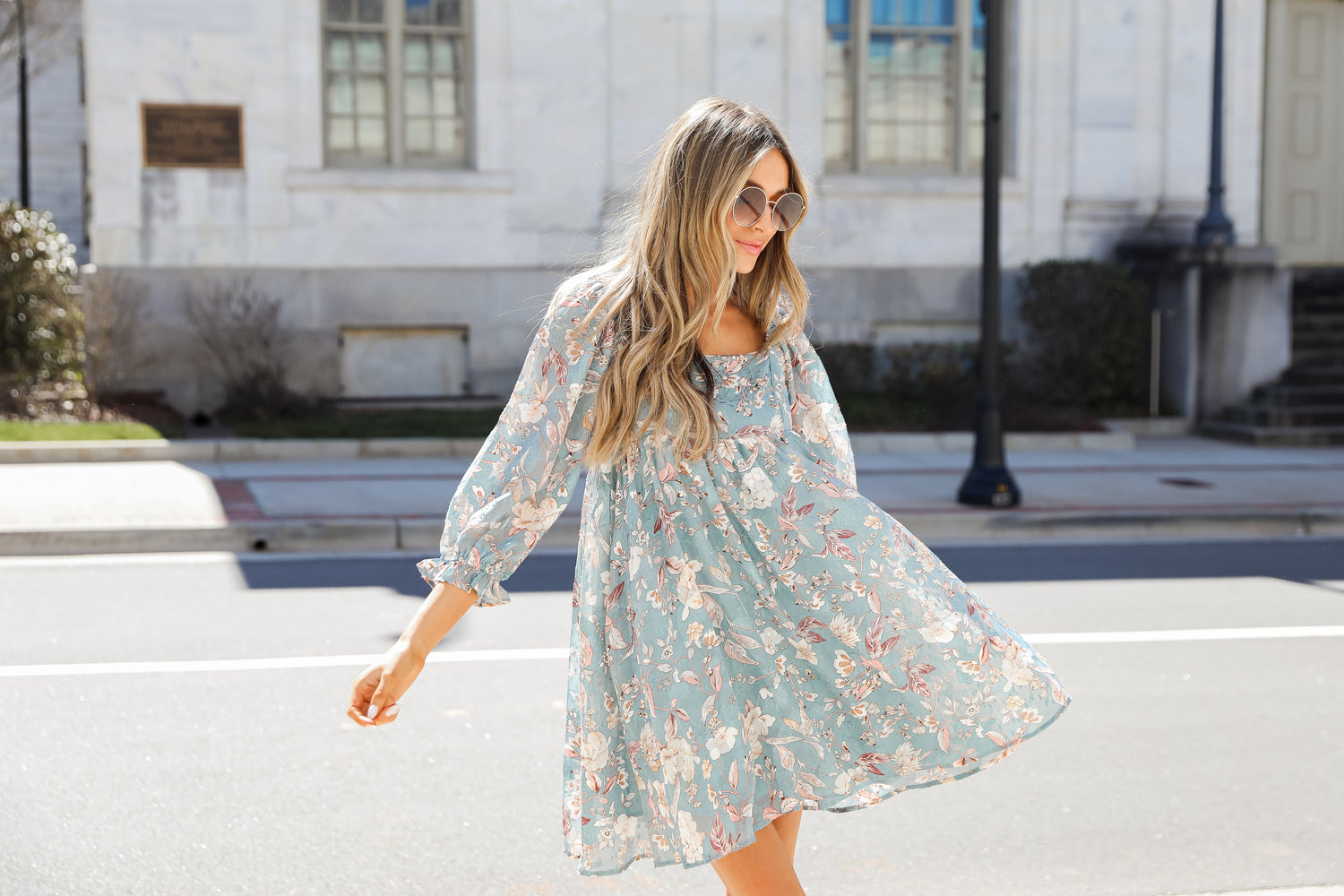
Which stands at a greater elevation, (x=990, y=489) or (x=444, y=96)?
(x=444, y=96)

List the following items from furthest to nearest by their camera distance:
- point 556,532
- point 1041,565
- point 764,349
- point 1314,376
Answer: point 1314,376 < point 556,532 < point 1041,565 < point 764,349

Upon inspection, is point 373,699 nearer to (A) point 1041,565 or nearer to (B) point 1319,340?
(A) point 1041,565

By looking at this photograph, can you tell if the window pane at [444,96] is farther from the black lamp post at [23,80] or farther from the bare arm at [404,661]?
the bare arm at [404,661]

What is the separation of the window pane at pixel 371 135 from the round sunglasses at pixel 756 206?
13666 millimetres

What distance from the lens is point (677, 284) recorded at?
2.56 m

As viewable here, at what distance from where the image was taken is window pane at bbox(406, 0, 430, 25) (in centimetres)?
1555

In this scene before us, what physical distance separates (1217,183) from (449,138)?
837 cm

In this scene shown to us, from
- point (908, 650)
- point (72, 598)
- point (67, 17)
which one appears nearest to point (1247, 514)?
point (72, 598)

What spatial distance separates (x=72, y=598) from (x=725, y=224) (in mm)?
5897

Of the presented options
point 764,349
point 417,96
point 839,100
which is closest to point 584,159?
point 417,96

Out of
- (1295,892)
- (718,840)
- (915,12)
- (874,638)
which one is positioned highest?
(915,12)

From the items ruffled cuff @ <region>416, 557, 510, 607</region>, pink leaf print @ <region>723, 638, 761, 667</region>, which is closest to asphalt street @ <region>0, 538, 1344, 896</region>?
pink leaf print @ <region>723, 638, 761, 667</region>

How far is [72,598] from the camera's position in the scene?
7.39 metres

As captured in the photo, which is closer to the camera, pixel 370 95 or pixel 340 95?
pixel 340 95
